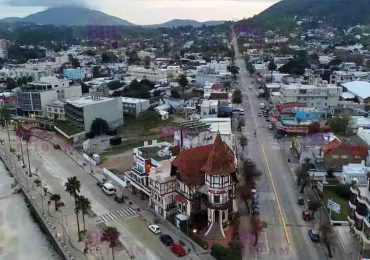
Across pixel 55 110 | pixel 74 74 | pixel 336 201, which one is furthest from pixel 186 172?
pixel 74 74

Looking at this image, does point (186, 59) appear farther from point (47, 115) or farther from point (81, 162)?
point (81, 162)

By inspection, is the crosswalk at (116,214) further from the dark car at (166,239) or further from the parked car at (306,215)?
the parked car at (306,215)

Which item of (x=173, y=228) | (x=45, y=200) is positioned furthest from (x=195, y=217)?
(x=45, y=200)

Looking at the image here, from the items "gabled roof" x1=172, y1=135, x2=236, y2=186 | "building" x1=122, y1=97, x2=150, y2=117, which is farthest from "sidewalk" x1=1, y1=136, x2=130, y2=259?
"building" x1=122, y1=97, x2=150, y2=117

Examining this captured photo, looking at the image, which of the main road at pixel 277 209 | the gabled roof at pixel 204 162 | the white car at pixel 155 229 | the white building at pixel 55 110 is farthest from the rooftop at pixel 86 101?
the white car at pixel 155 229

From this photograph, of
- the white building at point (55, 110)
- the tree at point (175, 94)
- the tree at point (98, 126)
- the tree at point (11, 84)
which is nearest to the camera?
the tree at point (98, 126)

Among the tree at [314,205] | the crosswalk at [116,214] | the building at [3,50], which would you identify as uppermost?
the building at [3,50]

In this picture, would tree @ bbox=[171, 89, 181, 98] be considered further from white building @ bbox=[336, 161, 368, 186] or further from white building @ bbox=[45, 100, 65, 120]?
white building @ bbox=[336, 161, 368, 186]

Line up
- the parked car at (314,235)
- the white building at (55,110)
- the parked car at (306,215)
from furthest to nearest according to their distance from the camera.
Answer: the white building at (55,110), the parked car at (306,215), the parked car at (314,235)
